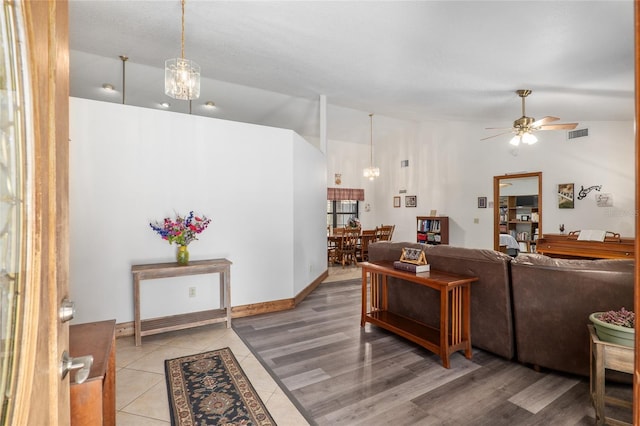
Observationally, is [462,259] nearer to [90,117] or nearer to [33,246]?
[33,246]

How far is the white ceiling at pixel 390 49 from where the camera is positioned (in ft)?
8.40

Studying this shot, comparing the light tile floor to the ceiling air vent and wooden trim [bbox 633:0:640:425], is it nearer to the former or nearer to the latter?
wooden trim [bbox 633:0:640:425]

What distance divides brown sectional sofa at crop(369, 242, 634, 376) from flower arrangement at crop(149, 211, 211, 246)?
2486 mm

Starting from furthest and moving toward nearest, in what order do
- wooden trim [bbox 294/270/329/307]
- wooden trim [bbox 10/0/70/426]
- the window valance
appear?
the window valance, wooden trim [bbox 294/270/329/307], wooden trim [bbox 10/0/70/426]

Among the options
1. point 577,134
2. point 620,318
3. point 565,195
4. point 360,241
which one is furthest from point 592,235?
point 360,241

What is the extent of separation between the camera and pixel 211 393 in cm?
224

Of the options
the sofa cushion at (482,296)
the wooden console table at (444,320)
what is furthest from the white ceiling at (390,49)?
the wooden console table at (444,320)

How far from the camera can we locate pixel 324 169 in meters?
5.57

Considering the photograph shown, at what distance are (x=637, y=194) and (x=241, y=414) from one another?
2248mm

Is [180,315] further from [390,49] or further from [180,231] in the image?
[390,49]

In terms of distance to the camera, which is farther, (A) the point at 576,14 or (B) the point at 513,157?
(B) the point at 513,157

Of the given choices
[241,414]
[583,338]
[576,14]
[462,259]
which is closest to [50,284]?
[241,414]

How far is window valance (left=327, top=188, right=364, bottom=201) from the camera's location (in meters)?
8.79

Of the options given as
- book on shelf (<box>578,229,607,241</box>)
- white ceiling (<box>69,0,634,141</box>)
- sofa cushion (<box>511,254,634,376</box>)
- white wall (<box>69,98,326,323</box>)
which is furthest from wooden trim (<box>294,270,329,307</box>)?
book on shelf (<box>578,229,607,241</box>)
